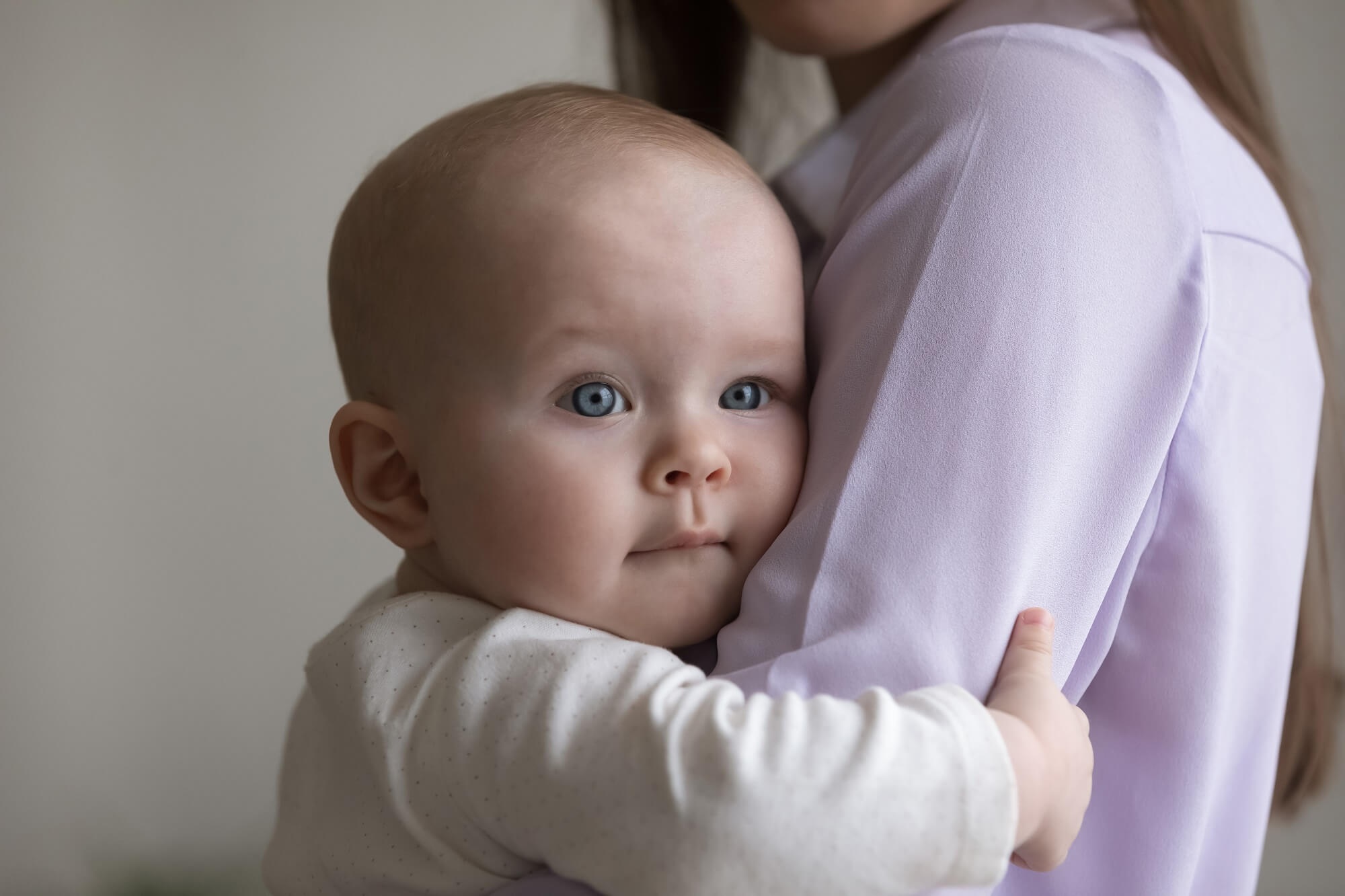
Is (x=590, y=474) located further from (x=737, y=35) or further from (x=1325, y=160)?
(x=1325, y=160)

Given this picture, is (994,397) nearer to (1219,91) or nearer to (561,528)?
(561,528)

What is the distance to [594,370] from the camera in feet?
2.64

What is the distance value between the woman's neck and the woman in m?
0.46

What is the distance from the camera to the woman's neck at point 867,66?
1.39m

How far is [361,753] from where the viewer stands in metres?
0.81

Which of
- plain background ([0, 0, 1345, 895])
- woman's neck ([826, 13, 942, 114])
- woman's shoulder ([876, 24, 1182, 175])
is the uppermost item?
woman's shoulder ([876, 24, 1182, 175])

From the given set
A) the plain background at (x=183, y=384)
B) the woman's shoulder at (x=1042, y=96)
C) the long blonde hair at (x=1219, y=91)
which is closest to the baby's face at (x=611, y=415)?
the woman's shoulder at (x=1042, y=96)

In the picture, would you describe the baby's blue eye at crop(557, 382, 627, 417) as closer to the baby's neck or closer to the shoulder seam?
the baby's neck

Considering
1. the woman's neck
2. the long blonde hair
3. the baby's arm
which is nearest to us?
the baby's arm

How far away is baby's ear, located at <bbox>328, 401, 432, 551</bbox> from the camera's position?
2.95 feet

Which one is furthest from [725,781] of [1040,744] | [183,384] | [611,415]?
[183,384]

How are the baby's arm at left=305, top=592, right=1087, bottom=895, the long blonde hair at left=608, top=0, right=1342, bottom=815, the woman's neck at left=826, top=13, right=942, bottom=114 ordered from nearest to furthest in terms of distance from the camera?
the baby's arm at left=305, top=592, right=1087, bottom=895 < the long blonde hair at left=608, top=0, right=1342, bottom=815 < the woman's neck at left=826, top=13, right=942, bottom=114

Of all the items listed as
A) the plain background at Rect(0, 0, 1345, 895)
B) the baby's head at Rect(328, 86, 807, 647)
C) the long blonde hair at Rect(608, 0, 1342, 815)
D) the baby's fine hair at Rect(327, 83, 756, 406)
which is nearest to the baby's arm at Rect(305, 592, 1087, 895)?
the baby's head at Rect(328, 86, 807, 647)

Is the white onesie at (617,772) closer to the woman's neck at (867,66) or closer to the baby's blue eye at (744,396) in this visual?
the baby's blue eye at (744,396)
